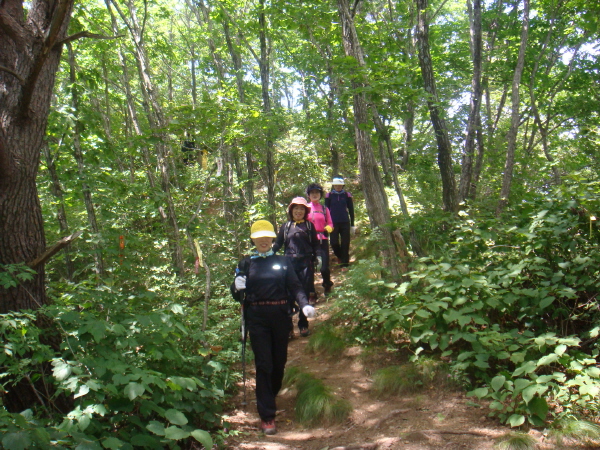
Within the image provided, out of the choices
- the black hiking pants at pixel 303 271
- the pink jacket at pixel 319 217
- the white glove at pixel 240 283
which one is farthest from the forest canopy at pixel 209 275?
the pink jacket at pixel 319 217

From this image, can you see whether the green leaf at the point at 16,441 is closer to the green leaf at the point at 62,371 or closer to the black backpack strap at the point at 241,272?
the green leaf at the point at 62,371

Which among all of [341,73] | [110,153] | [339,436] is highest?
[341,73]

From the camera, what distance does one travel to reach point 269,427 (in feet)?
15.2

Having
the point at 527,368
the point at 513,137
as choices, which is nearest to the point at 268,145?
the point at 513,137

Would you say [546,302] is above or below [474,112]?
below

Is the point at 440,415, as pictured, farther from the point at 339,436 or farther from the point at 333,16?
the point at 333,16

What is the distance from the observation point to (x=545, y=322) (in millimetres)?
4770

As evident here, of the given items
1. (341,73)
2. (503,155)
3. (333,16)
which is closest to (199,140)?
(341,73)

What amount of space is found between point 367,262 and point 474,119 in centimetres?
468

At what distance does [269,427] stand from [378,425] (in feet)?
3.71

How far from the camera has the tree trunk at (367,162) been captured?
265 inches

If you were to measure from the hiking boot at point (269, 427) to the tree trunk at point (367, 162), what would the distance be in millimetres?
2960

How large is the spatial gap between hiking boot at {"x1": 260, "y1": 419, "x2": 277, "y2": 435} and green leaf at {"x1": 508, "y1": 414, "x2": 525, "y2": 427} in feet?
7.46

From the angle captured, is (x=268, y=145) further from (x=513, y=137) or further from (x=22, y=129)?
(x=22, y=129)
